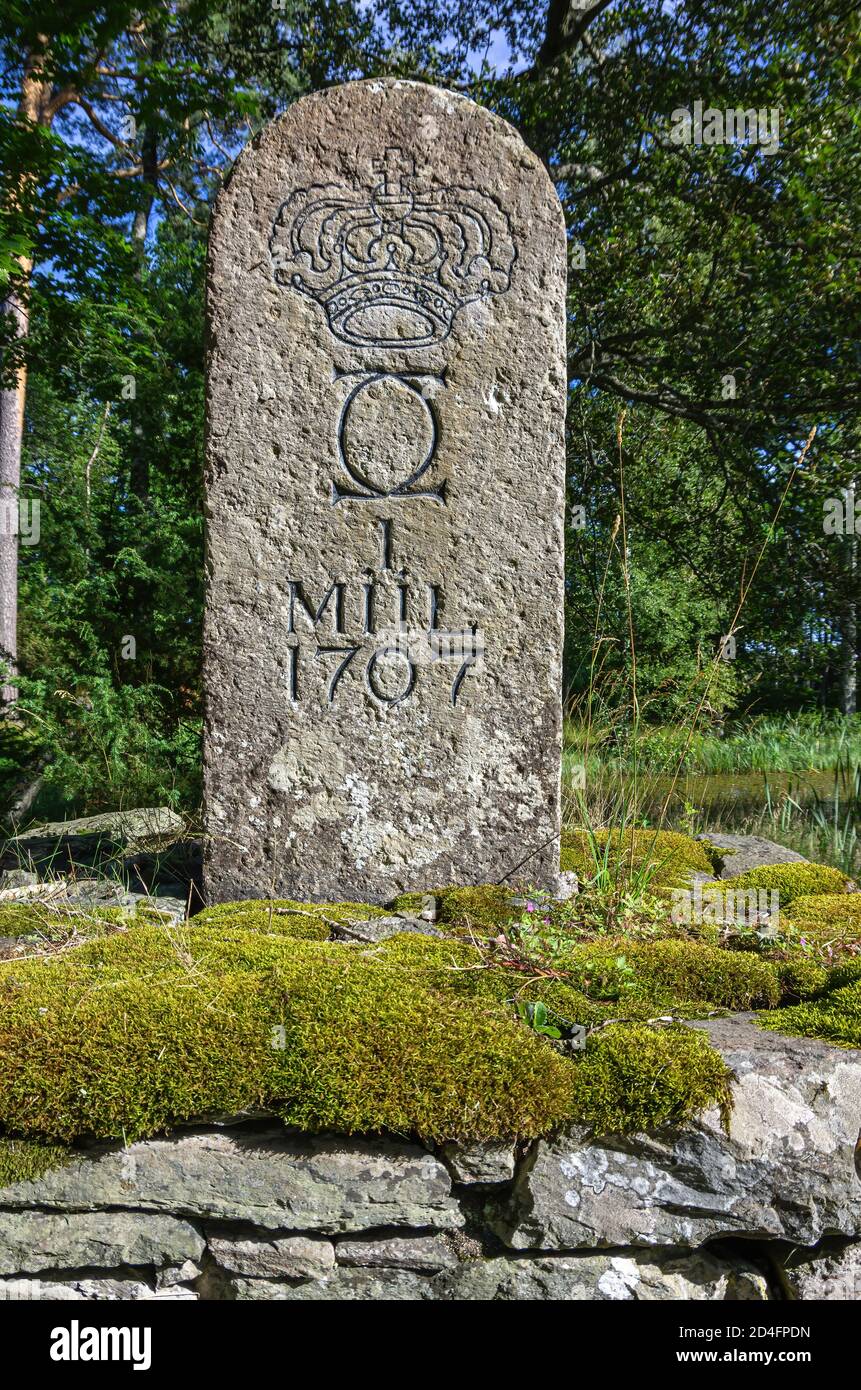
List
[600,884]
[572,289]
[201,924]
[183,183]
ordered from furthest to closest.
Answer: [183,183]
[572,289]
[600,884]
[201,924]

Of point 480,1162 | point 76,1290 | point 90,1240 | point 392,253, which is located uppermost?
point 392,253

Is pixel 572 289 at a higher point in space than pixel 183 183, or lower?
lower

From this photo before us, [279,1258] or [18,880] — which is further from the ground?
[18,880]

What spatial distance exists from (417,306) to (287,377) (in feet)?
1.51

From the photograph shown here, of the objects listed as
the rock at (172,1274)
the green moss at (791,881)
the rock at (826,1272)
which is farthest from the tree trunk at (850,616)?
the rock at (172,1274)

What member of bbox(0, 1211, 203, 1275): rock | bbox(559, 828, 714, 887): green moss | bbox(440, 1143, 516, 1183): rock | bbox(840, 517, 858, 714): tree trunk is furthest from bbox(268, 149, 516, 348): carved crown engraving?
bbox(840, 517, 858, 714): tree trunk

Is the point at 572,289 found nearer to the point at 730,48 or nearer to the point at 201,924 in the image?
the point at 730,48

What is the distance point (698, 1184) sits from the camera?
173 centimetres

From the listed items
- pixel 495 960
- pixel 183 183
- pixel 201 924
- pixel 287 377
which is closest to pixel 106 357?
pixel 287 377

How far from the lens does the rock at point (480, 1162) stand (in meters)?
1.72

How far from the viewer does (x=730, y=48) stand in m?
6.17

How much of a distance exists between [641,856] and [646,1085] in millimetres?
1583

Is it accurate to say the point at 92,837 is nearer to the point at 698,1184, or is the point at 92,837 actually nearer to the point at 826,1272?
the point at 698,1184

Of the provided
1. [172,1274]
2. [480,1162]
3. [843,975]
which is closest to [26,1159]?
[172,1274]
